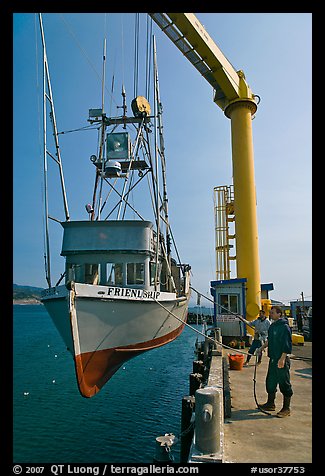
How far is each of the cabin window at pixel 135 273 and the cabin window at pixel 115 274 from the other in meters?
0.25

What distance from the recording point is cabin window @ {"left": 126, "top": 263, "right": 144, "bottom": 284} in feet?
35.8

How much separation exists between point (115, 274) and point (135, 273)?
0.69 meters

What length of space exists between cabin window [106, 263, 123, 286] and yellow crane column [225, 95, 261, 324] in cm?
612

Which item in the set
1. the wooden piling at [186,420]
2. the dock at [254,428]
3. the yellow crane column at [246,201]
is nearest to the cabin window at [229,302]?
the yellow crane column at [246,201]

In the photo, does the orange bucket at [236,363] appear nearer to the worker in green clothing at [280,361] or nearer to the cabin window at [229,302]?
the worker in green clothing at [280,361]

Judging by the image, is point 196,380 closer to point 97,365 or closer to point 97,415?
point 97,365

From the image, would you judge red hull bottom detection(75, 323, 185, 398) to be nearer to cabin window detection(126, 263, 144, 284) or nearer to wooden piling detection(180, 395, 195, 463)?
cabin window detection(126, 263, 144, 284)

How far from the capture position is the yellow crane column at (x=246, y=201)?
46.9 ft

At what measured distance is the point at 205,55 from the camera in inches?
549

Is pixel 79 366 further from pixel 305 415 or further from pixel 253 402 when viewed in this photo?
pixel 305 415

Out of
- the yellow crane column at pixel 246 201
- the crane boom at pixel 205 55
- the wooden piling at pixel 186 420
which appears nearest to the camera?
the wooden piling at pixel 186 420

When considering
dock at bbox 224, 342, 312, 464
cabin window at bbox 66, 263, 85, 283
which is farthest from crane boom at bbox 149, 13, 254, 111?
dock at bbox 224, 342, 312, 464

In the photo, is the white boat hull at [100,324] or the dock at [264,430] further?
the white boat hull at [100,324]
